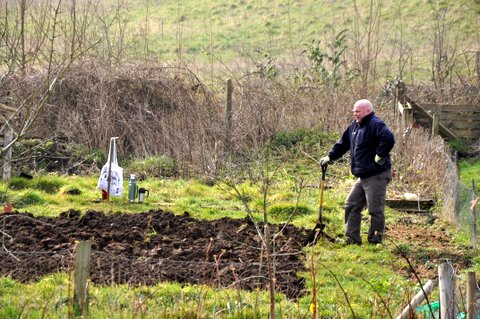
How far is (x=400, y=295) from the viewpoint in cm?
841

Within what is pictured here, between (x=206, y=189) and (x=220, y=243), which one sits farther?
(x=206, y=189)

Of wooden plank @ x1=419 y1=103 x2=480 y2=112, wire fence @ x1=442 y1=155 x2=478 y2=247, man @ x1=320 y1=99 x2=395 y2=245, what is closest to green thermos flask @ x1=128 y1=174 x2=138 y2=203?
man @ x1=320 y1=99 x2=395 y2=245

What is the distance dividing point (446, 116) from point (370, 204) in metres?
10.8

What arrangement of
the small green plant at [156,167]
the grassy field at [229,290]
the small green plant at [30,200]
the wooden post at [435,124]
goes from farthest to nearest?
the wooden post at [435,124], the small green plant at [156,167], the small green plant at [30,200], the grassy field at [229,290]

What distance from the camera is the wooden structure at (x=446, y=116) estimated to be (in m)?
20.3

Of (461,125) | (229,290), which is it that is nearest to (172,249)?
(229,290)

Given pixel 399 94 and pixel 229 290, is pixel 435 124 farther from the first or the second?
pixel 229 290

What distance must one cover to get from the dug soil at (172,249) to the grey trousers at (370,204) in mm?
290

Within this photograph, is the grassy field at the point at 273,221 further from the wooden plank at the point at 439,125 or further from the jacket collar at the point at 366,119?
the jacket collar at the point at 366,119

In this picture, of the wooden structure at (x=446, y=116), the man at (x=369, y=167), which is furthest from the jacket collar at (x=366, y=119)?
Result: the wooden structure at (x=446, y=116)

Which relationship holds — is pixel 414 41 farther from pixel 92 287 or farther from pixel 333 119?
pixel 92 287

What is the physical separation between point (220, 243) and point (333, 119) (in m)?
9.69

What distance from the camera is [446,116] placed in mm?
21328

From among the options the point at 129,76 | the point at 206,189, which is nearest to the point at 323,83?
the point at 129,76
